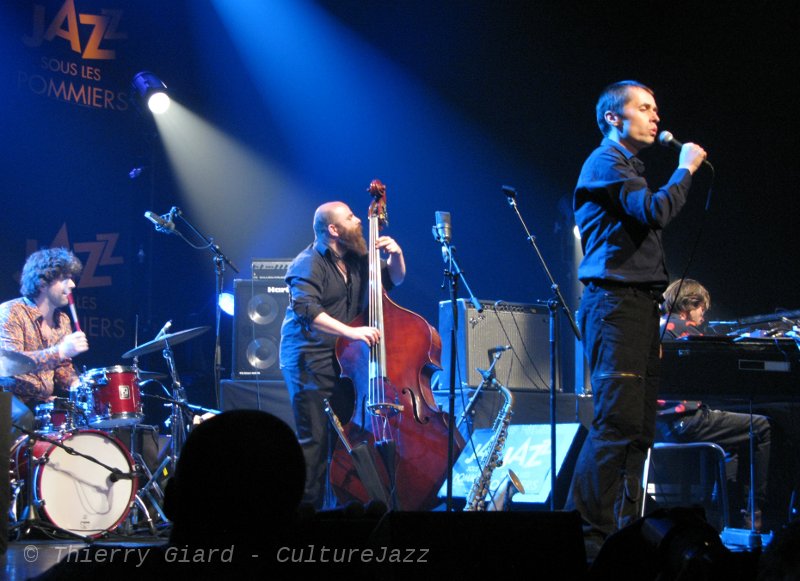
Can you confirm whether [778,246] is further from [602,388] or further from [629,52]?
[602,388]

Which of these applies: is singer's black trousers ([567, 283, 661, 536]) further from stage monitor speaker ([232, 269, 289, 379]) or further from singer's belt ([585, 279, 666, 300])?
stage monitor speaker ([232, 269, 289, 379])

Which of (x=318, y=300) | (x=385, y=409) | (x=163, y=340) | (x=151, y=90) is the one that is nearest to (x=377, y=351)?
(x=385, y=409)

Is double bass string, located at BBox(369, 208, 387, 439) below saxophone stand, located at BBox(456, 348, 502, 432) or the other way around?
the other way around

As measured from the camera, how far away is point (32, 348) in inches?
275

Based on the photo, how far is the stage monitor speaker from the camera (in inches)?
295

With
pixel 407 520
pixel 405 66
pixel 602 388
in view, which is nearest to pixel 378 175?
pixel 405 66

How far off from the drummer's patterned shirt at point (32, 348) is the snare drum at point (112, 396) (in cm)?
46

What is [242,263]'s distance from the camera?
31.7ft

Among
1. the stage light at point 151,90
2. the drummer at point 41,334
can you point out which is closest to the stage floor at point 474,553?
the drummer at point 41,334

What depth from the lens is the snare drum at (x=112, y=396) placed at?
21.5 feet

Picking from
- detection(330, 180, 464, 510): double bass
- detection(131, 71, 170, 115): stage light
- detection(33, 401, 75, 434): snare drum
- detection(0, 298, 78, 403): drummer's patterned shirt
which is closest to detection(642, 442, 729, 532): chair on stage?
detection(330, 180, 464, 510): double bass

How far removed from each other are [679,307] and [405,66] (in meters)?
4.53

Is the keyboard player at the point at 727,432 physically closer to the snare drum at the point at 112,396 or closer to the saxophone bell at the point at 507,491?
the saxophone bell at the point at 507,491

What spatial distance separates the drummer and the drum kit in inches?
6.0
